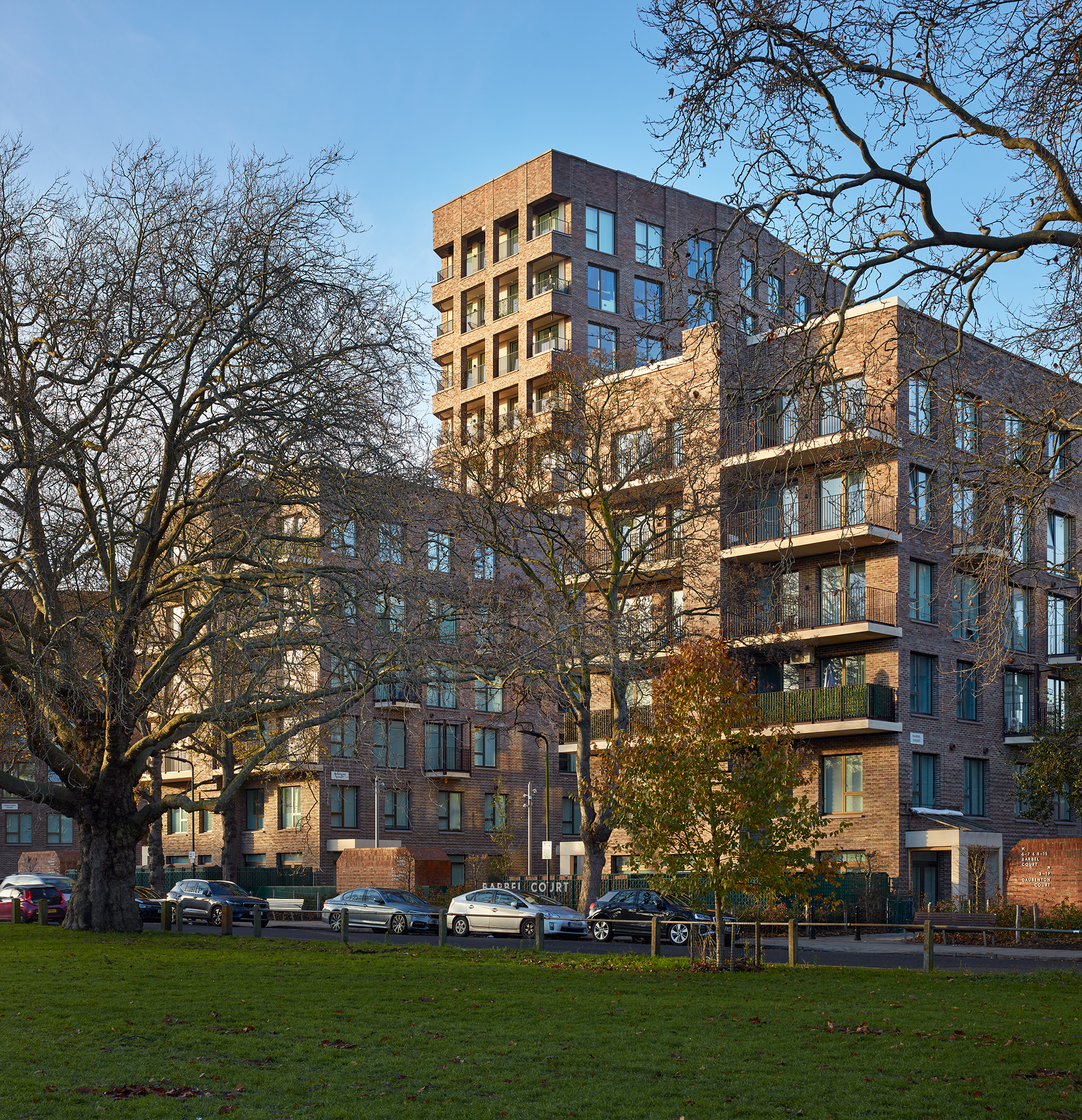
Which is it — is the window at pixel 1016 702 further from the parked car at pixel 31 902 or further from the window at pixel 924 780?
the parked car at pixel 31 902

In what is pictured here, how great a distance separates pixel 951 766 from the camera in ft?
140

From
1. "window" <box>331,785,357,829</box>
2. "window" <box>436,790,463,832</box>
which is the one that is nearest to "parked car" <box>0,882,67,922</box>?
"window" <box>331,785,357,829</box>

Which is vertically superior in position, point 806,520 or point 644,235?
point 644,235

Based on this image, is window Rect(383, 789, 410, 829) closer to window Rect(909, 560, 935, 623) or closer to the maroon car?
the maroon car

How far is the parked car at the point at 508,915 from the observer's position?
35.7 m

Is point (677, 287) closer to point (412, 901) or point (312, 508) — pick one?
point (312, 508)

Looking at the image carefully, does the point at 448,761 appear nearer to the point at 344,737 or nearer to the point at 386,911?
the point at 386,911

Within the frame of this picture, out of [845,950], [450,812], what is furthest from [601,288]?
[845,950]

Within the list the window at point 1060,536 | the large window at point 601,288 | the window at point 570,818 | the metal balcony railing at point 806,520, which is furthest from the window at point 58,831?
the window at point 1060,536

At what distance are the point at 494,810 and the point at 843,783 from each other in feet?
90.3

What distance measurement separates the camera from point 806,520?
4178cm

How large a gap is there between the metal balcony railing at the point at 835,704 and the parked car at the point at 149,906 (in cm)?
2211

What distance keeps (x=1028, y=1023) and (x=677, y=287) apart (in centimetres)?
917

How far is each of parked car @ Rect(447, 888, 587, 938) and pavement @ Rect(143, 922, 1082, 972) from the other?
0.34 m
